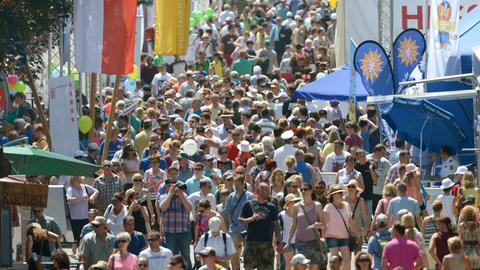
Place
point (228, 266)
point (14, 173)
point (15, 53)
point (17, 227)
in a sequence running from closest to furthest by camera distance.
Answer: point (17, 227) → point (14, 173) → point (228, 266) → point (15, 53)

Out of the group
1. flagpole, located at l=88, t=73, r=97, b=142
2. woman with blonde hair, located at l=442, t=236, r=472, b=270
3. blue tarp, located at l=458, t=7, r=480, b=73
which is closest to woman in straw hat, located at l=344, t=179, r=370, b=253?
woman with blonde hair, located at l=442, t=236, r=472, b=270

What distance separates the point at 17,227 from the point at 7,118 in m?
11.8

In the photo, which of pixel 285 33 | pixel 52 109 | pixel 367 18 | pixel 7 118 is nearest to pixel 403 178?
pixel 52 109

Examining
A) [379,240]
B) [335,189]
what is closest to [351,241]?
[335,189]

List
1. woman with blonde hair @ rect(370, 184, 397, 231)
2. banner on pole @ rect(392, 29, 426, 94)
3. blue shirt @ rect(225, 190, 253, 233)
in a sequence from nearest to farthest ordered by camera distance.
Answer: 1. woman with blonde hair @ rect(370, 184, 397, 231)
2. blue shirt @ rect(225, 190, 253, 233)
3. banner on pole @ rect(392, 29, 426, 94)

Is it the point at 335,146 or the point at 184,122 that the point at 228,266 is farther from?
the point at 184,122

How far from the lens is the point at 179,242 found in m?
24.7

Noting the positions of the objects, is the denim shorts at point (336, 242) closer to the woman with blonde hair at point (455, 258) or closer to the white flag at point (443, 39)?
the woman with blonde hair at point (455, 258)

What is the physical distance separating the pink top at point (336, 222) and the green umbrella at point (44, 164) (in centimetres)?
302

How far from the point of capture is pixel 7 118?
32688mm

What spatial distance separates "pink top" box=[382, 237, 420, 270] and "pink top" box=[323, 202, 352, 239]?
1.91 meters

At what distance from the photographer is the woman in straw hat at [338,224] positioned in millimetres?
23781

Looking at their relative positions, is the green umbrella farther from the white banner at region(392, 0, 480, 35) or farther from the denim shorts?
the white banner at region(392, 0, 480, 35)

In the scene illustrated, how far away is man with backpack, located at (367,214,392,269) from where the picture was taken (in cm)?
2261
